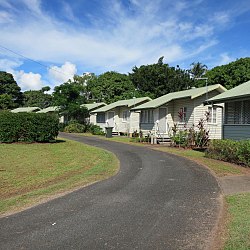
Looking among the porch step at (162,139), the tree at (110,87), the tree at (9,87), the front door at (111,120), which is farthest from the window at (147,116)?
the tree at (9,87)

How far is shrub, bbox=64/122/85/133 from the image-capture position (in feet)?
127

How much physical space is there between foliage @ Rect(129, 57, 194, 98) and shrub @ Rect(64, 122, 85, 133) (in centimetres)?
1644

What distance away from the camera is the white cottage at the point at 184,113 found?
22.4 meters

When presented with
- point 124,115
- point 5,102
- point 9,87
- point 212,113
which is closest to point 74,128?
point 124,115

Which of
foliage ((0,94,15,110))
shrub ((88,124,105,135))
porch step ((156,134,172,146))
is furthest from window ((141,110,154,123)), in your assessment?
foliage ((0,94,15,110))

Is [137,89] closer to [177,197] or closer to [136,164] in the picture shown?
[136,164]

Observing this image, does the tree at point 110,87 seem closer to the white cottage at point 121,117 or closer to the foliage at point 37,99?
the white cottage at point 121,117

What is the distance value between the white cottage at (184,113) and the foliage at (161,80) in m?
25.3

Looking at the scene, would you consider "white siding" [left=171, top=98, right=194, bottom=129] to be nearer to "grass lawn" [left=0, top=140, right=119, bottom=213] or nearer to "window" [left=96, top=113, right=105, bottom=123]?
"grass lawn" [left=0, top=140, right=119, bottom=213]

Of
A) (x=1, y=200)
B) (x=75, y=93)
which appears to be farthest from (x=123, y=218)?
(x=75, y=93)

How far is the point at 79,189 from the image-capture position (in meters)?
7.93

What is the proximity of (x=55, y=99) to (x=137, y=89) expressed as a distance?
22.2 m

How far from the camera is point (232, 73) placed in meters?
43.3

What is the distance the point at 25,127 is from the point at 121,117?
17.1 m
